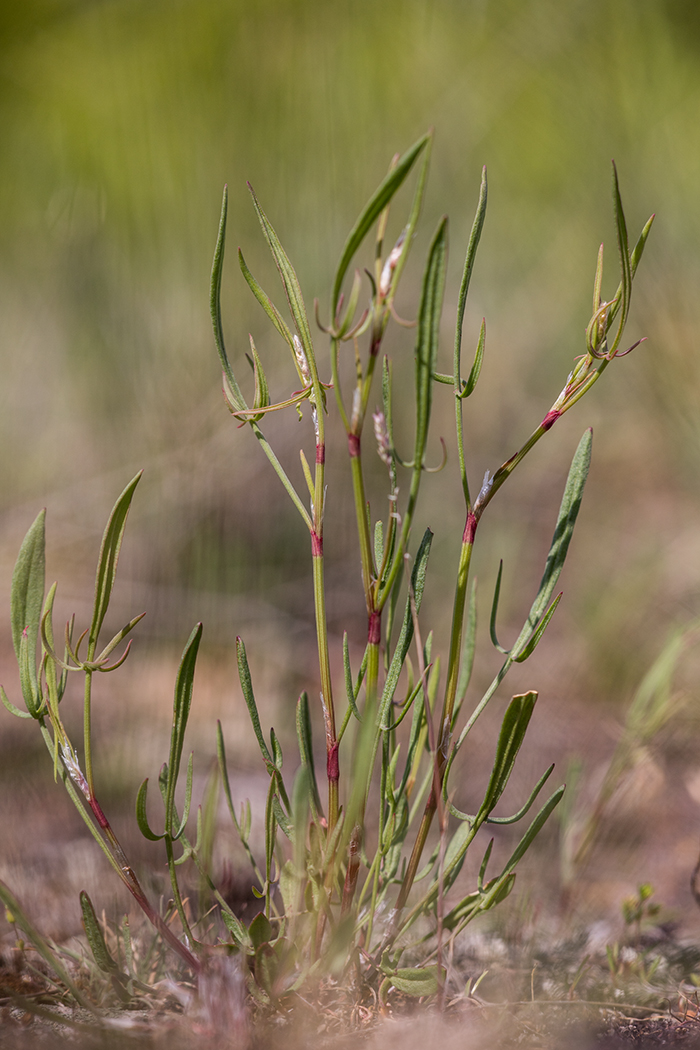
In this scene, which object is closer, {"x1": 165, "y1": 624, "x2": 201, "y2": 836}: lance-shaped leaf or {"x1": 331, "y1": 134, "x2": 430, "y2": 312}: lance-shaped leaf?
{"x1": 331, "y1": 134, "x2": 430, "y2": 312}: lance-shaped leaf

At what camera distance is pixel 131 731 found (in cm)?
79

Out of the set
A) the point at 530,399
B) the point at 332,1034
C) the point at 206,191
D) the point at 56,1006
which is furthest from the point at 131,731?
the point at 530,399

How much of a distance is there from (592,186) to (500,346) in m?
0.59

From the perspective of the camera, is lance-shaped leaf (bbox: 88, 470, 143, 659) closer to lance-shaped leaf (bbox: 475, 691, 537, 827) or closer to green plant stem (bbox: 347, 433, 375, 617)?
green plant stem (bbox: 347, 433, 375, 617)

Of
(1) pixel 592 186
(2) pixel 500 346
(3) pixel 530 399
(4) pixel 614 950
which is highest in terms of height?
(1) pixel 592 186

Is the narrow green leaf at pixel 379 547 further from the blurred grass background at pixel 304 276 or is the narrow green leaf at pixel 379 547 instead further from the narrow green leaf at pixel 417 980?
the blurred grass background at pixel 304 276

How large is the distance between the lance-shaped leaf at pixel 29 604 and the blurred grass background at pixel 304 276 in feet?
1.55

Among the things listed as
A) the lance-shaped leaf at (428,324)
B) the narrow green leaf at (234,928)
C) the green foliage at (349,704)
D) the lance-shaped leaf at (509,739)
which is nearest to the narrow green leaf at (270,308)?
the green foliage at (349,704)

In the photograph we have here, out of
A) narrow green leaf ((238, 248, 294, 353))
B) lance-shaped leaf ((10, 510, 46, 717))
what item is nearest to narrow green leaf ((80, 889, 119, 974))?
lance-shaped leaf ((10, 510, 46, 717))

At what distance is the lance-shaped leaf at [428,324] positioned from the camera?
265 mm

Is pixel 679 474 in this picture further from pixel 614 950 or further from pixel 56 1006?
pixel 56 1006

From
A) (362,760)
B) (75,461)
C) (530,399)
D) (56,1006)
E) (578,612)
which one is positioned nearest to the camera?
(362,760)

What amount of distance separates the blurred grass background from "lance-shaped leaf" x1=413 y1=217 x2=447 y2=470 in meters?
0.44

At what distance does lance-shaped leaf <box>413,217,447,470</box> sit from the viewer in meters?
0.27
